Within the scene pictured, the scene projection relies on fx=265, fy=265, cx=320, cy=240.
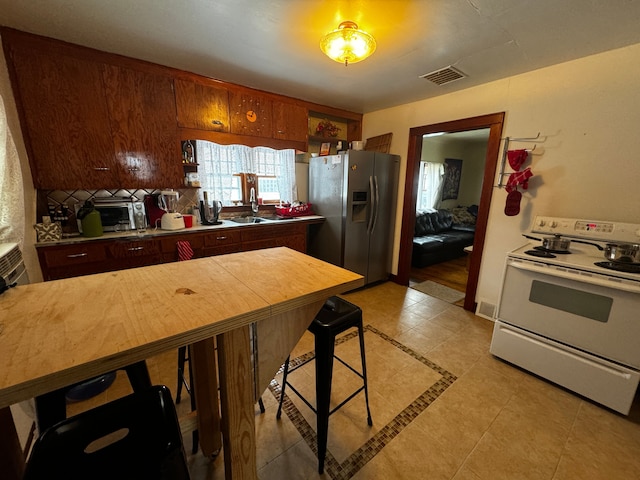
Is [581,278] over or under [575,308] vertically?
over

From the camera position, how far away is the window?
10.2ft

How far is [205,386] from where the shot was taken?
1.20 m

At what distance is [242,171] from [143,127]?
1.17 metres

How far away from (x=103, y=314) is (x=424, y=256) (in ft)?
13.7

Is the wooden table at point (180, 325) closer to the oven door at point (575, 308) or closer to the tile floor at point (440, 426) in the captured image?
the tile floor at point (440, 426)

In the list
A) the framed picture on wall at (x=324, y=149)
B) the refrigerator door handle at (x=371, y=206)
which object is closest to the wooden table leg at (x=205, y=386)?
the refrigerator door handle at (x=371, y=206)

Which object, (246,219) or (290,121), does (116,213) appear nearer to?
(246,219)

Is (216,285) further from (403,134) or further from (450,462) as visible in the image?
(403,134)

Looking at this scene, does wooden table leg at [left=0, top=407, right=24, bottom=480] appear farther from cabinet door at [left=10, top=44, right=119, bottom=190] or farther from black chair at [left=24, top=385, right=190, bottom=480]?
cabinet door at [left=10, top=44, right=119, bottom=190]

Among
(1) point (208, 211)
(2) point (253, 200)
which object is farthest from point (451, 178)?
(1) point (208, 211)

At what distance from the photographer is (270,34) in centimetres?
186

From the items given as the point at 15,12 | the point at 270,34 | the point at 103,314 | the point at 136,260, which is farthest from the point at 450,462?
the point at 15,12

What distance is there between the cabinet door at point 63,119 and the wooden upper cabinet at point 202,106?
594mm

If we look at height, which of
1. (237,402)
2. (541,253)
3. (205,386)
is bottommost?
(205,386)
